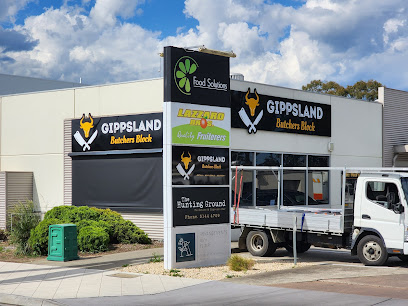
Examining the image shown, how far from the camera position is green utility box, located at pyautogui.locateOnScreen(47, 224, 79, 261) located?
15859mm

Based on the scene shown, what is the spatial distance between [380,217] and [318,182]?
976 cm

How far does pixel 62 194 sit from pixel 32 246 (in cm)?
595

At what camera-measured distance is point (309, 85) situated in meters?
61.8

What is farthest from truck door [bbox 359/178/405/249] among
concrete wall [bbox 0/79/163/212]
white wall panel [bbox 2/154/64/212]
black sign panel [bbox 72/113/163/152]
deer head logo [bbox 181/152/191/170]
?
white wall panel [bbox 2/154/64/212]

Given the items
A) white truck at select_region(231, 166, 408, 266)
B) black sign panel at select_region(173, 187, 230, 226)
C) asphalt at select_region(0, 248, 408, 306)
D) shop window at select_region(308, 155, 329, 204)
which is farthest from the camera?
shop window at select_region(308, 155, 329, 204)

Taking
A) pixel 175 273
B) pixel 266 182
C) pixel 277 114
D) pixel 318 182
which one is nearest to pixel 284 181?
pixel 266 182

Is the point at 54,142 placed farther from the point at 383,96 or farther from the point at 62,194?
the point at 383,96

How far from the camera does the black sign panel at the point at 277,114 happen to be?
70.5 ft

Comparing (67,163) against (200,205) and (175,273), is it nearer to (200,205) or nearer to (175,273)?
(200,205)

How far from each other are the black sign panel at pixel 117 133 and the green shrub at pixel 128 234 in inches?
113

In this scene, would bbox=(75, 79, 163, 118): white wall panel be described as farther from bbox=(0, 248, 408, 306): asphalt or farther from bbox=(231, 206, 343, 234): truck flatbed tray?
bbox=(0, 248, 408, 306): asphalt

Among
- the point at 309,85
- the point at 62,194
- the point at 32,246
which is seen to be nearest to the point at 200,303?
the point at 32,246

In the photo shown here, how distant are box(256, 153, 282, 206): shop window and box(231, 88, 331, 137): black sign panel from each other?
1072 mm

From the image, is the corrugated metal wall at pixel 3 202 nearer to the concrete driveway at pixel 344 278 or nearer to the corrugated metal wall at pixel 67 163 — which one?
the corrugated metal wall at pixel 67 163
